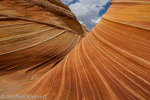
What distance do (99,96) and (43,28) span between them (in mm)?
2528

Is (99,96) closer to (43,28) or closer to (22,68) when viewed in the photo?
(22,68)

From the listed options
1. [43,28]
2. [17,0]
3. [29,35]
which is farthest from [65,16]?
[29,35]

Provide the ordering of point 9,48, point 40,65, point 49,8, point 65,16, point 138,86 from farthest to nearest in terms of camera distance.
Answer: point 65,16 → point 49,8 → point 40,65 → point 9,48 → point 138,86

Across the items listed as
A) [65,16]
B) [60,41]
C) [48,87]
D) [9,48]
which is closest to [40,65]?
[9,48]

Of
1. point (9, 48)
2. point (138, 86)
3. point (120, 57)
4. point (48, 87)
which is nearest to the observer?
point (138, 86)

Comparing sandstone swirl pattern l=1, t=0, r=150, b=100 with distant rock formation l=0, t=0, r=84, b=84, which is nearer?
sandstone swirl pattern l=1, t=0, r=150, b=100

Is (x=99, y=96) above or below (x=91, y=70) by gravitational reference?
below

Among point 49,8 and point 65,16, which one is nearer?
point 49,8

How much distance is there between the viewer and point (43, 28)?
2525 mm

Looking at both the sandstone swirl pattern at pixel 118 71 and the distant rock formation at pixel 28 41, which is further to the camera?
the distant rock formation at pixel 28 41

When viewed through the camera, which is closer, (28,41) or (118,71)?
(118,71)

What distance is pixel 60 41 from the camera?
2598 millimetres

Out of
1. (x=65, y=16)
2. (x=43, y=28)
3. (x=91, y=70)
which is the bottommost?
(x=91, y=70)

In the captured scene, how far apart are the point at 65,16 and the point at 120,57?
3.55 metres
